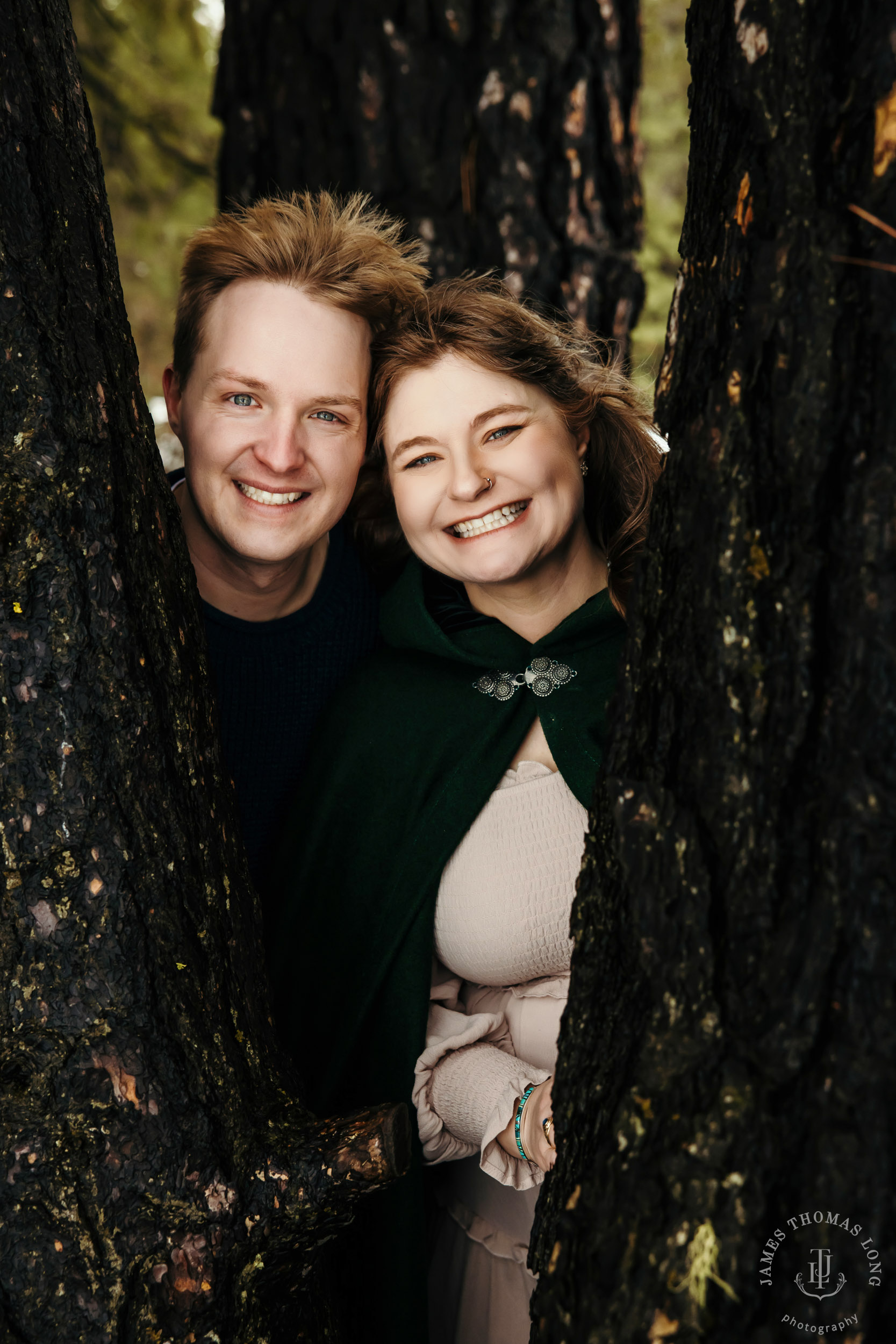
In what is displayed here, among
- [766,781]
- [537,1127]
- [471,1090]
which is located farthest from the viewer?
[471,1090]

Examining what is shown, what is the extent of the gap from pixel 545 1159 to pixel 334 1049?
55 cm

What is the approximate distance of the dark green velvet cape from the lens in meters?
2.26

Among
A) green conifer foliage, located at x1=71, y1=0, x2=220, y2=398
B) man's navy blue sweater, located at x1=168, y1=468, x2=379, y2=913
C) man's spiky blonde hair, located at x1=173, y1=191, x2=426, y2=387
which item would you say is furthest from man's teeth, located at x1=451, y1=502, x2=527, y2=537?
green conifer foliage, located at x1=71, y1=0, x2=220, y2=398

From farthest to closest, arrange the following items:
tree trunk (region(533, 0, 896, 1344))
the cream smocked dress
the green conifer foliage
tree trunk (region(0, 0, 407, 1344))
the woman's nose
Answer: the green conifer foliage
the woman's nose
the cream smocked dress
tree trunk (region(0, 0, 407, 1344))
tree trunk (region(533, 0, 896, 1344))

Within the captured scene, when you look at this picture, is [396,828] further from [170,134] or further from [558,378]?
[170,134]

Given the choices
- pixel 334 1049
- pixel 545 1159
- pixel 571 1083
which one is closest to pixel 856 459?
pixel 571 1083

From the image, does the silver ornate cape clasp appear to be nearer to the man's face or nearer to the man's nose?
the man's face

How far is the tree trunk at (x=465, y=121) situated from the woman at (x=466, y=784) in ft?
2.83

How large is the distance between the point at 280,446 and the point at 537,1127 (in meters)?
1.56

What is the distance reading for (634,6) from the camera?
3.44m

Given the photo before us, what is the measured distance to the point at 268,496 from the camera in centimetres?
257

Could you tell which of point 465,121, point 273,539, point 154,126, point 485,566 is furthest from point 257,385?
point 154,126

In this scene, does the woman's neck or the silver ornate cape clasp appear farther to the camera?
the woman's neck

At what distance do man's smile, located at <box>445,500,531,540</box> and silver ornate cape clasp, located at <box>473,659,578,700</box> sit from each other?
1.03 ft
